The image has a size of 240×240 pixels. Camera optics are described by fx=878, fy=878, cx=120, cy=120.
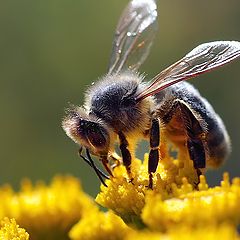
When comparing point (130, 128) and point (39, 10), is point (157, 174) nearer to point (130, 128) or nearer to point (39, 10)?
point (130, 128)

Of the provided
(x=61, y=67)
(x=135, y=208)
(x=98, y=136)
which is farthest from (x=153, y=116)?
(x=61, y=67)

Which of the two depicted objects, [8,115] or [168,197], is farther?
[8,115]

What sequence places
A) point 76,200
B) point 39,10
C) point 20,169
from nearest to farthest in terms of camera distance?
point 76,200, point 20,169, point 39,10

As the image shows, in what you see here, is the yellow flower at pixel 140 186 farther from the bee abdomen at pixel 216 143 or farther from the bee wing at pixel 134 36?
the bee wing at pixel 134 36

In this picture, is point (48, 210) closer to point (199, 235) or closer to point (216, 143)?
point (216, 143)

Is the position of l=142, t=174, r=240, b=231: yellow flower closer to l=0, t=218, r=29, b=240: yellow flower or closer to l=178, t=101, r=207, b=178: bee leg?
l=178, t=101, r=207, b=178: bee leg

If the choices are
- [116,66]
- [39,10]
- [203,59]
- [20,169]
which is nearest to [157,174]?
[203,59]

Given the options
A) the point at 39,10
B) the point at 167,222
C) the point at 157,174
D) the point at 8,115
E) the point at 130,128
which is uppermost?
the point at 39,10
